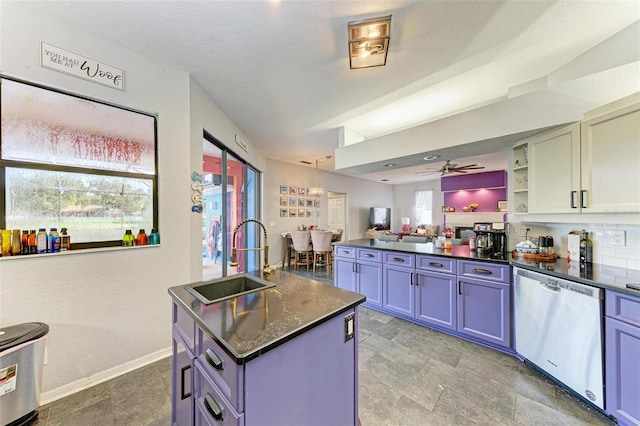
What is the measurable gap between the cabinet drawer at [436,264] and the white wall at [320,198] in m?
3.72

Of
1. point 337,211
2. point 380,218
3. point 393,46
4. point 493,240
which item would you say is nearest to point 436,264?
point 493,240

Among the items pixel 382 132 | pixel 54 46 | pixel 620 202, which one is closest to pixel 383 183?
pixel 382 132

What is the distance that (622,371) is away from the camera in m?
1.41

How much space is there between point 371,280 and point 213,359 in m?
2.60

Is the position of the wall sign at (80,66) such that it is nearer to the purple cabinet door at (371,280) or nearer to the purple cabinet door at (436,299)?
the purple cabinet door at (371,280)

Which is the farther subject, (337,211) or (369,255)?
(337,211)

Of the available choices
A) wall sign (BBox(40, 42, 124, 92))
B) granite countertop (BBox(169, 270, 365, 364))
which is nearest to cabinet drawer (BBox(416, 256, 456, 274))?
granite countertop (BBox(169, 270, 365, 364))

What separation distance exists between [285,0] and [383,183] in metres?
8.44

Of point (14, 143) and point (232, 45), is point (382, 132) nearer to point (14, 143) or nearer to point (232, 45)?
point (232, 45)

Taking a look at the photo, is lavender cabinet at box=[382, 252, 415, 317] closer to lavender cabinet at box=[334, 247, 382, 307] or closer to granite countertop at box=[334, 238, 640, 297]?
lavender cabinet at box=[334, 247, 382, 307]

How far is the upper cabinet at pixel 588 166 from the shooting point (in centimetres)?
163

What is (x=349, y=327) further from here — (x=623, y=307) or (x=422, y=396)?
(x=623, y=307)

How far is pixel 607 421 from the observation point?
4.84ft

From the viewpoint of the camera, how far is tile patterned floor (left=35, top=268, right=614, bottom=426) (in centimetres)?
149
